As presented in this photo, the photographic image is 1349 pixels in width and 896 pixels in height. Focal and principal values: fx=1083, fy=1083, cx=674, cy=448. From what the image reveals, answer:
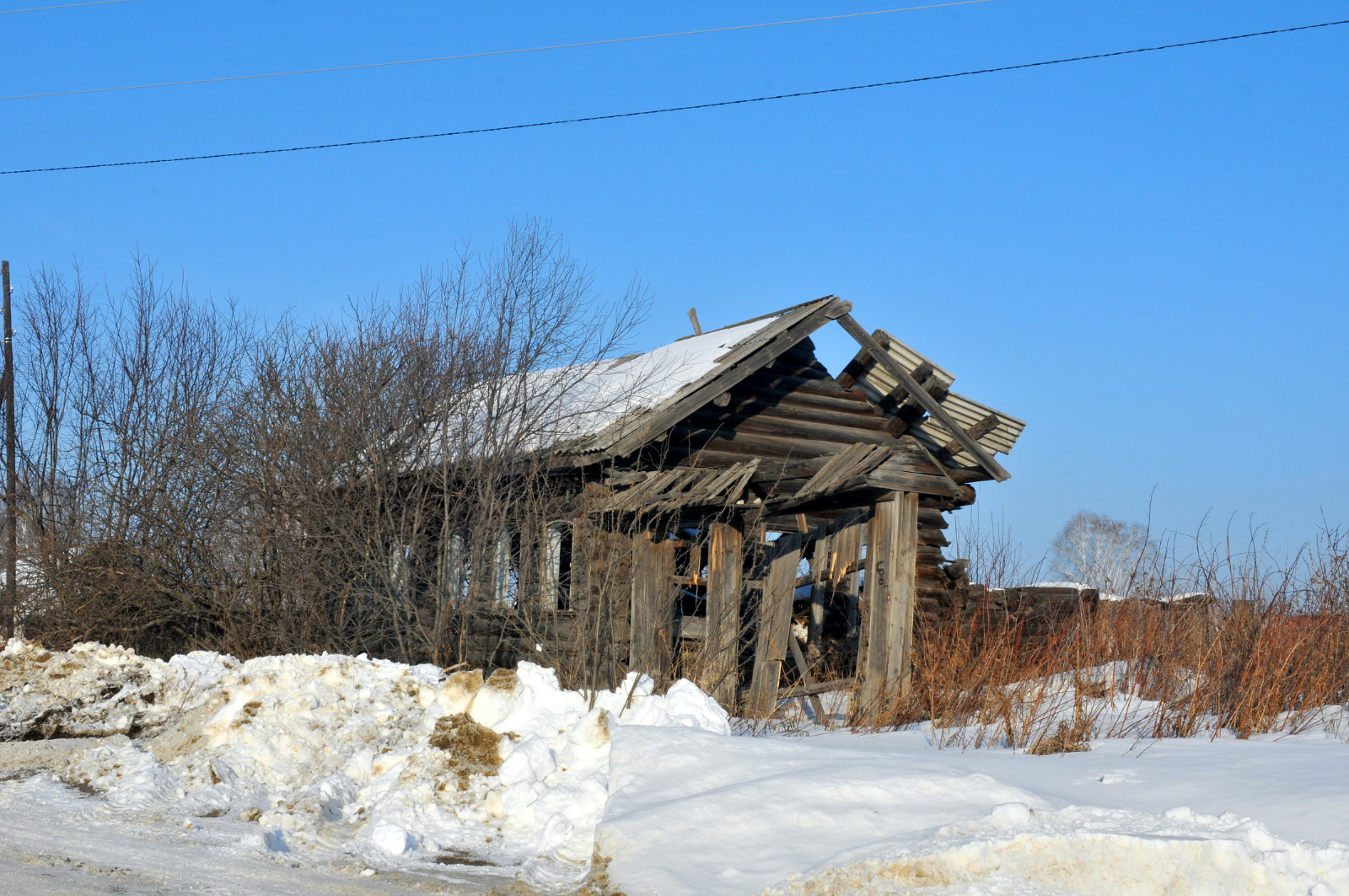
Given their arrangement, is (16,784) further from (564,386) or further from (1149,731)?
(564,386)

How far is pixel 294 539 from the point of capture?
39.6ft

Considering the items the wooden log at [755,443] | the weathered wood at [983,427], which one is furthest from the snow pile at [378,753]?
the weathered wood at [983,427]

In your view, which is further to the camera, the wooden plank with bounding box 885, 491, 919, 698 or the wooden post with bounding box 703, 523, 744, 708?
the wooden plank with bounding box 885, 491, 919, 698

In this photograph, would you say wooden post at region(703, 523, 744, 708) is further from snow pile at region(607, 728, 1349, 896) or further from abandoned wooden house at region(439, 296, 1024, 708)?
snow pile at region(607, 728, 1349, 896)

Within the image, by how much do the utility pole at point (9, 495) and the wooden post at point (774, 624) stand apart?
34.3 feet

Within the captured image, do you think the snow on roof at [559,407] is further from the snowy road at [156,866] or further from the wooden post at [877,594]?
the snowy road at [156,866]

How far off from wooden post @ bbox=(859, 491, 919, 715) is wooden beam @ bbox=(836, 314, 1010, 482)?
6.64 ft

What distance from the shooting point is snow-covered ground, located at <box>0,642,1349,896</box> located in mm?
3920

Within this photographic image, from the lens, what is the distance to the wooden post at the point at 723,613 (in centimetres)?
902

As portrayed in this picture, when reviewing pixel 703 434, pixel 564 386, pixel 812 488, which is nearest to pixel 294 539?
pixel 564 386

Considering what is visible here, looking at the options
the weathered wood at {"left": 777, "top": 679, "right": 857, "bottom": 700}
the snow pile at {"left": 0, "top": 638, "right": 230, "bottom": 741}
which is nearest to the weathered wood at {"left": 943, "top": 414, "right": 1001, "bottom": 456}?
the weathered wood at {"left": 777, "top": 679, "right": 857, "bottom": 700}

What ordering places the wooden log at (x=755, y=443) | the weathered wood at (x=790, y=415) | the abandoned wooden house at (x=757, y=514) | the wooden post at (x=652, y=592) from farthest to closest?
the weathered wood at (x=790, y=415), the wooden log at (x=755, y=443), the wooden post at (x=652, y=592), the abandoned wooden house at (x=757, y=514)

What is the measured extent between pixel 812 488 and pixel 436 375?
5216 mm

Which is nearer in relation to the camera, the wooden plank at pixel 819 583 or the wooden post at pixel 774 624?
the wooden post at pixel 774 624
